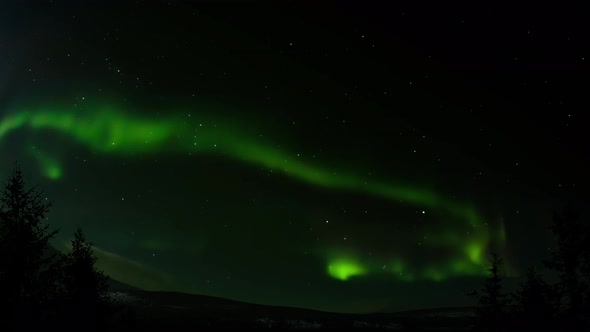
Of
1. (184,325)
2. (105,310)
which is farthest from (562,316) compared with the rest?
(184,325)

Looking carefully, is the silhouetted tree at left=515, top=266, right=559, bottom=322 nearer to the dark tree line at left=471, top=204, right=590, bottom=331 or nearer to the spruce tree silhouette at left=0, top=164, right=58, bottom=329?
the dark tree line at left=471, top=204, right=590, bottom=331

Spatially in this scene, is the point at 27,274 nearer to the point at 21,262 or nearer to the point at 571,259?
the point at 21,262

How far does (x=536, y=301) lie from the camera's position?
135 feet

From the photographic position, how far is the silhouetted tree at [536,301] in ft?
131

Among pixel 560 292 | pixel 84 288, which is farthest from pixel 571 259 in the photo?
pixel 84 288

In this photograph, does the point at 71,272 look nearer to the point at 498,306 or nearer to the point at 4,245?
the point at 4,245

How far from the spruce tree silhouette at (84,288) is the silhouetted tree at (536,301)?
27539mm

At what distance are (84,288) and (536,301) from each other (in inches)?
1167

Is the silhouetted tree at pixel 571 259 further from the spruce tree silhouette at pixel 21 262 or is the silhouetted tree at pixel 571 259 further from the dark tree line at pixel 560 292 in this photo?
the spruce tree silhouette at pixel 21 262

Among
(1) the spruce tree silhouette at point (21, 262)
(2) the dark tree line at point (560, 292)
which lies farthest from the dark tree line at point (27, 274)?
(2) the dark tree line at point (560, 292)

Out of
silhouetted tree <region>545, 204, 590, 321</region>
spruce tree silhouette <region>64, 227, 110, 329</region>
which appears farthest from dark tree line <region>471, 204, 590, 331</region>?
spruce tree silhouette <region>64, 227, 110, 329</region>

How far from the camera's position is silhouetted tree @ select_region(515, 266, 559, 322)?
39.9 m

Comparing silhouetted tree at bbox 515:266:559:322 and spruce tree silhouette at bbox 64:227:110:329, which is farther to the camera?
silhouetted tree at bbox 515:266:559:322

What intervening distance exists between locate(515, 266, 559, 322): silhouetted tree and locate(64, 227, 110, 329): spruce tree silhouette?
2754 centimetres
